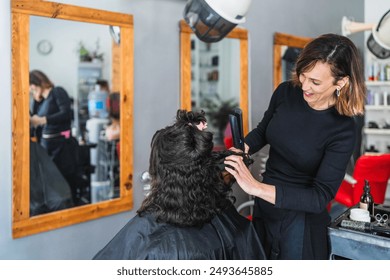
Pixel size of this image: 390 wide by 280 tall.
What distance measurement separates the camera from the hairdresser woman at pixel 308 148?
130 centimetres

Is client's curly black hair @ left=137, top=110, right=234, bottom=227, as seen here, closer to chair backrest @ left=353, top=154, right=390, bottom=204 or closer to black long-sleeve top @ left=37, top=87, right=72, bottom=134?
black long-sleeve top @ left=37, top=87, right=72, bottom=134

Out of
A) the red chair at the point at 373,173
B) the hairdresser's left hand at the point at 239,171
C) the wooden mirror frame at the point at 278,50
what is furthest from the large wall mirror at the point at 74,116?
the red chair at the point at 373,173

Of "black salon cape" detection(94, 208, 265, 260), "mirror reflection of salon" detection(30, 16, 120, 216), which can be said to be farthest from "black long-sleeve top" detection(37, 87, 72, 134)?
"black salon cape" detection(94, 208, 265, 260)

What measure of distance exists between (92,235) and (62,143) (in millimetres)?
729

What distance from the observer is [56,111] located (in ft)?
8.46

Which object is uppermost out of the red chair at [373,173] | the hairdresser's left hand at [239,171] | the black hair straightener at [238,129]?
the black hair straightener at [238,129]

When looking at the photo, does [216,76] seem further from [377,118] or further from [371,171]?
[371,171]

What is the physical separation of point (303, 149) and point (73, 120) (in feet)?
6.50

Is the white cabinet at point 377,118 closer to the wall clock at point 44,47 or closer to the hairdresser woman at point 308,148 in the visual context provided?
the hairdresser woman at point 308,148

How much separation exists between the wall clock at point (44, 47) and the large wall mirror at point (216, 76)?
998 millimetres

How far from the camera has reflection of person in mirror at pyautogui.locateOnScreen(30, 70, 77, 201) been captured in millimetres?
2371

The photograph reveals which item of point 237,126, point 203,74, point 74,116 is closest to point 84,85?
point 74,116

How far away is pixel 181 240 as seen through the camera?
1.18 m
